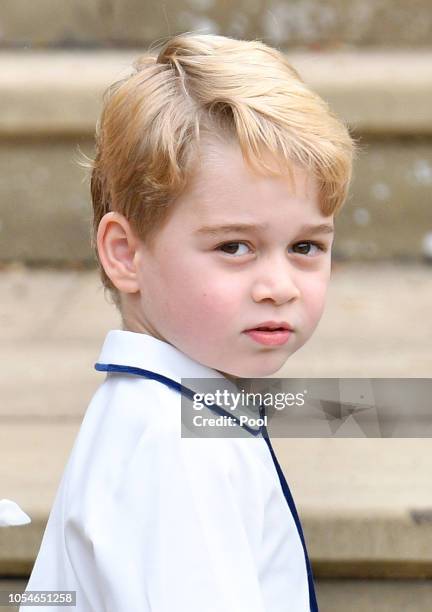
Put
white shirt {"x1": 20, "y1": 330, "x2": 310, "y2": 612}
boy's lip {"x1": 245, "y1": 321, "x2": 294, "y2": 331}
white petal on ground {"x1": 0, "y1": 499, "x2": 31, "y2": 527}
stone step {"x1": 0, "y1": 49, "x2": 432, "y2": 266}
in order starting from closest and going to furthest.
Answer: white shirt {"x1": 20, "y1": 330, "x2": 310, "y2": 612} < boy's lip {"x1": 245, "y1": 321, "x2": 294, "y2": 331} < white petal on ground {"x1": 0, "y1": 499, "x2": 31, "y2": 527} < stone step {"x1": 0, "y1": 49, "x2": 432, "y2": 266}

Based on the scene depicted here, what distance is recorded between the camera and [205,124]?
4.05 ft

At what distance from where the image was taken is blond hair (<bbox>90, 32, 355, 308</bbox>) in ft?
4.00

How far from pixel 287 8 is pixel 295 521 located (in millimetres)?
1867

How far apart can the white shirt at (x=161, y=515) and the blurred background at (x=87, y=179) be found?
0.64 m

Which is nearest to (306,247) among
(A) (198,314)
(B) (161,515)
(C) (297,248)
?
(C) (297,248)

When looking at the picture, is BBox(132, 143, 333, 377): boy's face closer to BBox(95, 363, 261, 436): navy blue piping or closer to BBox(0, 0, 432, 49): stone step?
BBox(95, 363, 261, 436): navy blue piping

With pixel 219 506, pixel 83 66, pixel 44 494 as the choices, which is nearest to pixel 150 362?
pixel 219 506

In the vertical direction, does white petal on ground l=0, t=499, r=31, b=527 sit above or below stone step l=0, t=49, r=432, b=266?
below

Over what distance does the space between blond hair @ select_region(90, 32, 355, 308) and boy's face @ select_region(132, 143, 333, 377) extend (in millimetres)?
20

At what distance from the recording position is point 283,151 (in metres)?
1.21

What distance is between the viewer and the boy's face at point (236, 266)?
1.21 meters

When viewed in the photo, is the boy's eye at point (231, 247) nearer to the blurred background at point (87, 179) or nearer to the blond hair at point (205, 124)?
the blond hair at point (205, 124)

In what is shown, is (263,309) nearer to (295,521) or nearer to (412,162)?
(295,521)

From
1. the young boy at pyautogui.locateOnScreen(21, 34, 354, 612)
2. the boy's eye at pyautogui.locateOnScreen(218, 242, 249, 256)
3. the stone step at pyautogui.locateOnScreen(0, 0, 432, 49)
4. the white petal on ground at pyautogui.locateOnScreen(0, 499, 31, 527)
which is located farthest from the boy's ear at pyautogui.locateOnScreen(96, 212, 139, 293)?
the stone step at pyautogui.locateOnScreen(0, 0, 432, 49)
